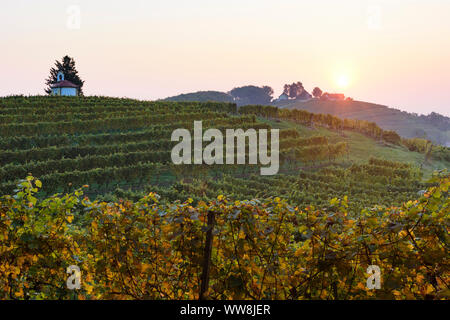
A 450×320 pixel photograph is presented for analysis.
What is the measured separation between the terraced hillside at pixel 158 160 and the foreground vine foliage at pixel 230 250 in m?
16.5

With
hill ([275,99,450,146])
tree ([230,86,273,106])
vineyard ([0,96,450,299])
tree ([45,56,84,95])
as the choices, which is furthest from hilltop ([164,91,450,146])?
vineyard ([0,96,450,299])

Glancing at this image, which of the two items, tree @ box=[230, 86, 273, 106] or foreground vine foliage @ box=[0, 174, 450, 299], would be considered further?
tree @ box=[230, 86, 273, 106]

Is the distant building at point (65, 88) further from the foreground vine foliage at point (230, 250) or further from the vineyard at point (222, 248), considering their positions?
the foreground vine foliage at point (230, 250)

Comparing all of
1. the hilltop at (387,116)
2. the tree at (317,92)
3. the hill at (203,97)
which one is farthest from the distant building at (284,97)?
the hilltop at (387,116)

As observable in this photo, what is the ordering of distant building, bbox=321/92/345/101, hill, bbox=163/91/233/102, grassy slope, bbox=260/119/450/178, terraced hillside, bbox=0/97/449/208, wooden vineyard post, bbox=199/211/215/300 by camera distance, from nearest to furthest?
wooden vineyard post, bbox=199/211/215/300
terraced hillside, bbox=0/97/449/208
grassy slope, bbox=260/119/450/178
distant building, bbox=321/92/345/101
hill, bbox=163/91/233/102

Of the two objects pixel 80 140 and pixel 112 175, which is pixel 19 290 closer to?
pixel 112 175

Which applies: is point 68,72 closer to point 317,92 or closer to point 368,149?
point 368,149

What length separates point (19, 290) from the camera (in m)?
4.32

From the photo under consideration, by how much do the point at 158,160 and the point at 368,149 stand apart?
30697 millimetres

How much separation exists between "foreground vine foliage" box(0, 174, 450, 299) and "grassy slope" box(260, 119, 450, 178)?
4142 cm

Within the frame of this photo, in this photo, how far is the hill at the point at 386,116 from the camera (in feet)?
432

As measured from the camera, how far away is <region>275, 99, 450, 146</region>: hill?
132m

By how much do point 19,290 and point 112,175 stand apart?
23.9 m

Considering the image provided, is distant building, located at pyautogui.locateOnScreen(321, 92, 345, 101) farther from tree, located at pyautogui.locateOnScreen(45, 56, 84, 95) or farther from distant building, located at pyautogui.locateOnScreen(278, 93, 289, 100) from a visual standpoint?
tree, located at pyautogui.locateOnScreen(45, 56, 84, 95)
